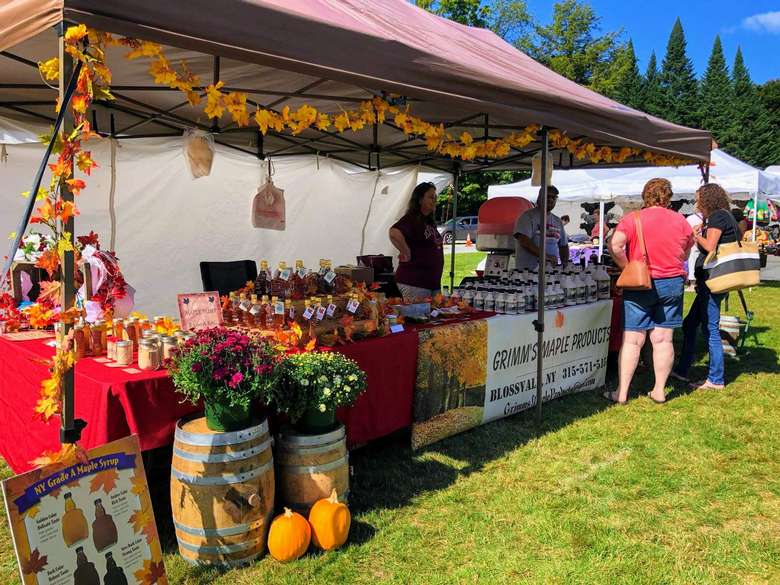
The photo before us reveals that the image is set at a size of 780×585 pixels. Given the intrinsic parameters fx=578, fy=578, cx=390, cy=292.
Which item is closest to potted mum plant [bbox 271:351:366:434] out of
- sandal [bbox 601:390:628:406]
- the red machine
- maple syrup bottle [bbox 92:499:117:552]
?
maple syrup bottle [bbox 92:499:117:552]

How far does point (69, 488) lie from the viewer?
1.81m

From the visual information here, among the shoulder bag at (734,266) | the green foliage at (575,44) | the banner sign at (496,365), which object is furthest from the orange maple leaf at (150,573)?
the green foliage at (575,44)

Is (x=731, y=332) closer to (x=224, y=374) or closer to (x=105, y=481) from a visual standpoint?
(x=224, y=374)

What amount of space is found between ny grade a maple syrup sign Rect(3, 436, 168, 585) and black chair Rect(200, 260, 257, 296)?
3.45m

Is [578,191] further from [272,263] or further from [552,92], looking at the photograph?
[552,92]

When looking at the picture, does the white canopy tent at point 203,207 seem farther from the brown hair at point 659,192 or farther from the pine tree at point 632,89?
the pine tree at point 632,89

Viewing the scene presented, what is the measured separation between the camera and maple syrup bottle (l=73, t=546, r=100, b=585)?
1.80 meters

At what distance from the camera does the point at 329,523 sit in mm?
2400

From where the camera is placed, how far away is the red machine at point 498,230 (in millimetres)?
6355

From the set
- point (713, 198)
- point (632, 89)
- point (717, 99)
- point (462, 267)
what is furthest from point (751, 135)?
point (713, 198)

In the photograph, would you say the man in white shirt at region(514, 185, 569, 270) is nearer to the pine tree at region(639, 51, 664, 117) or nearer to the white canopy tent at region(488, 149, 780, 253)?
the white canopy tent at region(488, 149, 780, 253)

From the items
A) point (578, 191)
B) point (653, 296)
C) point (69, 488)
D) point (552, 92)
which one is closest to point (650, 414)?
point (653, 296)

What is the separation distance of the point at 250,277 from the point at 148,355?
316 cm

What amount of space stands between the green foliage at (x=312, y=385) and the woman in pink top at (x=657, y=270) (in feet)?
8.82
